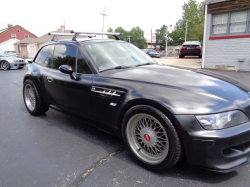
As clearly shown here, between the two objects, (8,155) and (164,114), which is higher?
(164,114)

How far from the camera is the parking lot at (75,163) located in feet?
7.52

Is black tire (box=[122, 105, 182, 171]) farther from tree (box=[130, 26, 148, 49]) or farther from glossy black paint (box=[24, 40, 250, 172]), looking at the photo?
tree (box=[130, 26, 148, 49])

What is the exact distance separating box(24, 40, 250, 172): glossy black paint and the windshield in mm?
124

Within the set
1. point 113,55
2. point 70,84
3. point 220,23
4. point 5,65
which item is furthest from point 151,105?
point 5,65

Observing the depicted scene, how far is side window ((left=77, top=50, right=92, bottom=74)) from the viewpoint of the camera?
316 cm

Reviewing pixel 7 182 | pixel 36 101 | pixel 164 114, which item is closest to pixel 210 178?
pixel 164 114

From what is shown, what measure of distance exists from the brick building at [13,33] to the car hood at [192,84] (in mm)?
62244

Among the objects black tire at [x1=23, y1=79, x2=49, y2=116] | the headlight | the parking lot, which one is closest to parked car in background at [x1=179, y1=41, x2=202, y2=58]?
black tire at [x1=23, y1=79, x2=49, y2=116]


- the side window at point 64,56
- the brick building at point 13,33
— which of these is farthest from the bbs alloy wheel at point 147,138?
the brick building at point 13,33

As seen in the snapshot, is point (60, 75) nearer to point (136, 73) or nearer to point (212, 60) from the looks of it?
point (136, 73)

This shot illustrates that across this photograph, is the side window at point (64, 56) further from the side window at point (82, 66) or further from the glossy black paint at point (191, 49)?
the glossy black paint at point (191, 49)

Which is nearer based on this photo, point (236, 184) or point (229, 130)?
point (229, 130)

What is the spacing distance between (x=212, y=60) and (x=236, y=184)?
11.0 m

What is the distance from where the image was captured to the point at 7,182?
7.70ft
